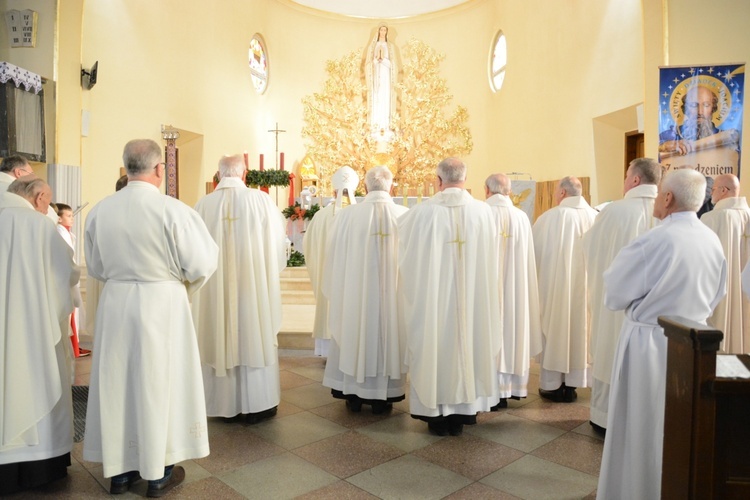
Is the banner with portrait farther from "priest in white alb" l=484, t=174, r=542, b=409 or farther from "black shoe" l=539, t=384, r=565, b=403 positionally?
"black shoe" l=539, t=384, r=565, b=403

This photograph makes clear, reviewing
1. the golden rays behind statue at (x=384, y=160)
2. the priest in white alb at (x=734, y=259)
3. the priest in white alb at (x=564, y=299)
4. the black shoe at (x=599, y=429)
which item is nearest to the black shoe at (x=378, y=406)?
the priest in white alb at (x=564, y=299)

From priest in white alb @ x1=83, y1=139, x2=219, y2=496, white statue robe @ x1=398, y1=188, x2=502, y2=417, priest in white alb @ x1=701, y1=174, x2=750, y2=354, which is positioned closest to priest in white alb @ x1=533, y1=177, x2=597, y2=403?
white statue robe @ x1=398, y1=188, x2=502, y2=417

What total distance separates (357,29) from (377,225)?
37.8 feet

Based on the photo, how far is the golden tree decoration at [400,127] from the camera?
13938mm

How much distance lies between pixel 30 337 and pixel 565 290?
12.8 ft

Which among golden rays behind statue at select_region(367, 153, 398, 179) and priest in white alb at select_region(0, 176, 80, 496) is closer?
priest in white alb at select_region(0, 176, 80, 496)

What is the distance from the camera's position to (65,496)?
127 inches

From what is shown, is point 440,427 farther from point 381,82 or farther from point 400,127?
point 381,82

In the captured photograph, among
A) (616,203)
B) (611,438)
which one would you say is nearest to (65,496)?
(611,438)

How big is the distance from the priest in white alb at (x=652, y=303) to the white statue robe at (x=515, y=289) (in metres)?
1.83

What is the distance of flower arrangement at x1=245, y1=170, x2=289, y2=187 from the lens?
9500mm

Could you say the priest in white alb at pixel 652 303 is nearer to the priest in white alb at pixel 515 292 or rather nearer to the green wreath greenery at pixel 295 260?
the priest in white alb at pixel 515 292

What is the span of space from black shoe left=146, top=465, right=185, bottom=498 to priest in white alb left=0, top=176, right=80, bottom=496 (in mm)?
562

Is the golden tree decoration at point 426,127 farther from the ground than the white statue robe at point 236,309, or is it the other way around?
the golden tree decoration at point 426,127
